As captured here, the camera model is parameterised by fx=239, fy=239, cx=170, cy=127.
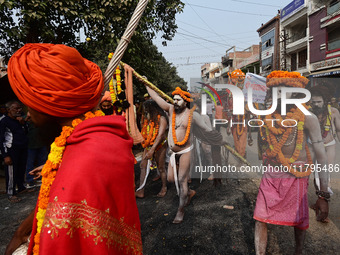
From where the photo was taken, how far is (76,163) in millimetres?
1010

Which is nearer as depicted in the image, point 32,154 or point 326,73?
point 32,154

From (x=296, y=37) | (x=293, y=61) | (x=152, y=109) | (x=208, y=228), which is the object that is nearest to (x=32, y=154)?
(x=152, y=109)

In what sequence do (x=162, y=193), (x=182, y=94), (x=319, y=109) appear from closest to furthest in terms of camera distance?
1. (x=182, y=94)
2. (x=319, y=109)
3. (x=162, y=193)

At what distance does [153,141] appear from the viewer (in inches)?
224

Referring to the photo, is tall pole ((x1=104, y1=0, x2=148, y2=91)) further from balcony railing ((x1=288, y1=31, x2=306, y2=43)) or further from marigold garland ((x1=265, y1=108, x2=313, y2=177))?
balcony railing ((x1=288, y1=31, x2=306, y2=43))

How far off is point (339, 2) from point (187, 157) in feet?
68.4

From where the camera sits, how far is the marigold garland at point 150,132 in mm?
5684

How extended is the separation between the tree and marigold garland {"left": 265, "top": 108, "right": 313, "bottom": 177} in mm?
4330

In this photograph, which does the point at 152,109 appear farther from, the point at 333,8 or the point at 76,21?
the point at 333,8

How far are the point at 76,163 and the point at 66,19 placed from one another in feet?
19.9

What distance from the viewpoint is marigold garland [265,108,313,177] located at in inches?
116

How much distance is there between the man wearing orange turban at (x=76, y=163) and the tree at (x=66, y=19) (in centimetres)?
464

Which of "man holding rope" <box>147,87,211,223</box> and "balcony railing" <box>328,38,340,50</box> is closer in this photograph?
"man holding rope" <box>147,87,211,223</box>

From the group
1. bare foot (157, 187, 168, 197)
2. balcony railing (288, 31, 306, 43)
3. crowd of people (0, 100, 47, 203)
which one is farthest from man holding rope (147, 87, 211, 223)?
balcony railing (288, 31, 306, 43)
